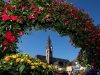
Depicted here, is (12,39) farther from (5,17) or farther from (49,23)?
(49,23)

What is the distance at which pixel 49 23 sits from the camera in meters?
12.7

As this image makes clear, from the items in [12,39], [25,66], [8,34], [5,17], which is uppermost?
[5,17]

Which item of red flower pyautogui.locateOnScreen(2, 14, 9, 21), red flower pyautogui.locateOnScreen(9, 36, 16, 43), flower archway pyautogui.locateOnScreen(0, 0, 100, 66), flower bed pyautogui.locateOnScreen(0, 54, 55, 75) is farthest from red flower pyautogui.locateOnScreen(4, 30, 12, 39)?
flower bed pyautogui.locateOnScreen(0, 54, 55, 75)

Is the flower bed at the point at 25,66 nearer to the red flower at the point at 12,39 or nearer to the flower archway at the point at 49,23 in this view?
the red flower at the point at 12,39

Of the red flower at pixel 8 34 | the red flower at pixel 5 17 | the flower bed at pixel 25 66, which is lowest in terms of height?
the flower bed at pixel 25 66

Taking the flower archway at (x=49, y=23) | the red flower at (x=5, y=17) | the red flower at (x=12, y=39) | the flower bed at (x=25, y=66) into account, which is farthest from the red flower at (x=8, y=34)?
the flower bed at (x=25, y=66)

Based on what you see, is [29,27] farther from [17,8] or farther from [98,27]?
[98,27]

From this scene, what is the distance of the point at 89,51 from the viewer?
1434cm

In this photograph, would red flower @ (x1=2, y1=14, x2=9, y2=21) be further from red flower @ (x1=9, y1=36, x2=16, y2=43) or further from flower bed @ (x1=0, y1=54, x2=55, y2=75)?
flower bed @ (x1=0, y1=54, x2=55, y2=75)

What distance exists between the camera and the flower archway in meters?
11.0

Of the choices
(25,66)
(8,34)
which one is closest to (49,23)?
(8,34)

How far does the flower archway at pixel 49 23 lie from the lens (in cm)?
1102

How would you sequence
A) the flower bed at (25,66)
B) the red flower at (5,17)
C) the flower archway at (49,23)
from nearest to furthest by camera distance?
the flower bed at (25,66) → the flower archway at (49,23) → the red flower at (5,17)

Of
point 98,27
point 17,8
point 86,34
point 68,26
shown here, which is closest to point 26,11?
point 17,8
